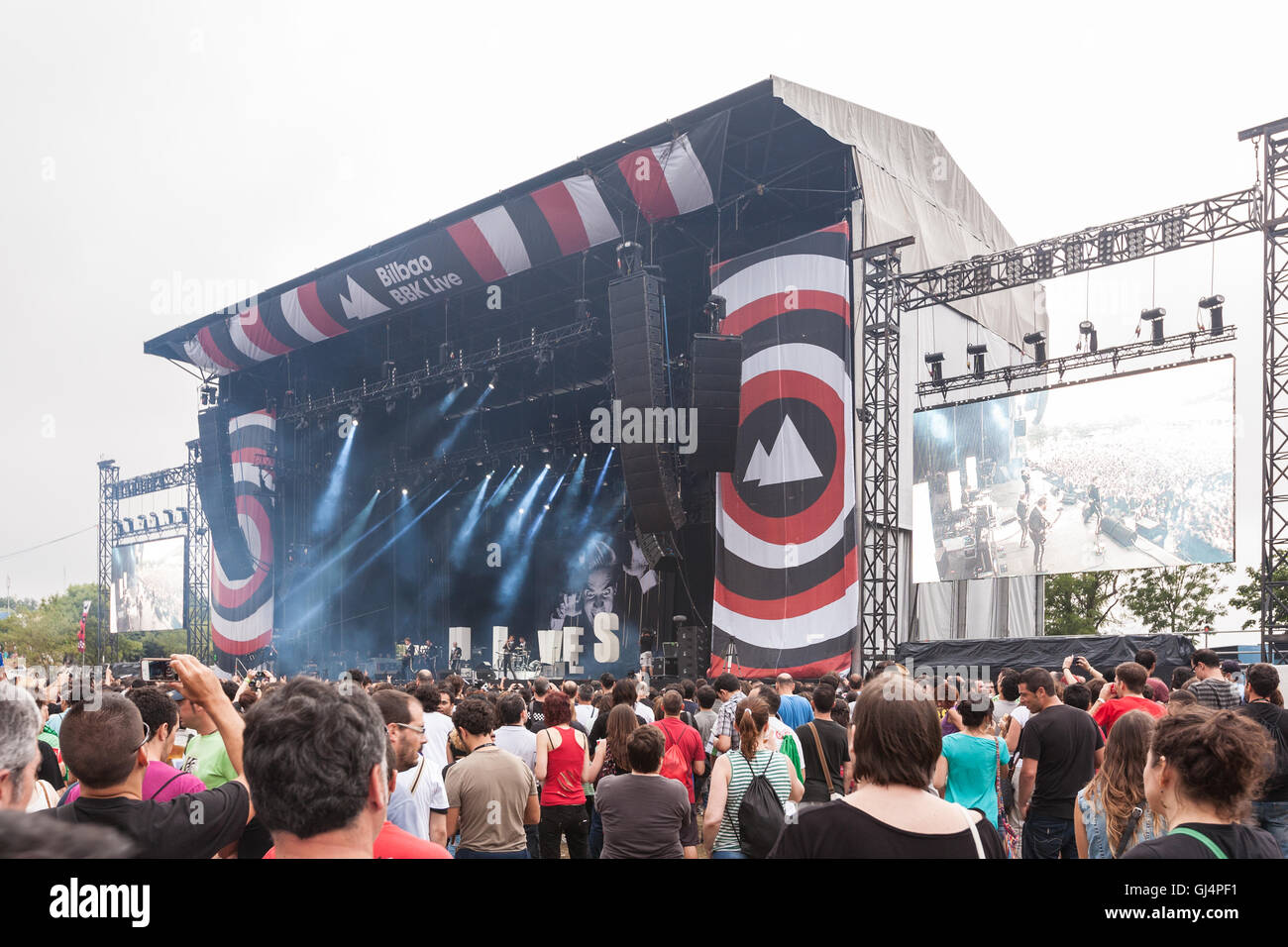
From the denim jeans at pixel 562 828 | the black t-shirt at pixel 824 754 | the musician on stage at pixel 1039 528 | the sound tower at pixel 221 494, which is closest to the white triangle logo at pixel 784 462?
the musician on stage at pixel 1039 528

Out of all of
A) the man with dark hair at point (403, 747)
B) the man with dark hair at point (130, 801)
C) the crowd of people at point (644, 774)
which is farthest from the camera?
the man with dark hair at point (403, 747)

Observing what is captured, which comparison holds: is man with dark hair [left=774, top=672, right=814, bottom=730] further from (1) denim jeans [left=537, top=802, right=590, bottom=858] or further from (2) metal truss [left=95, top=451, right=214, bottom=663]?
(2) metal truss [left=95, top=451, right=214, bottom=663]

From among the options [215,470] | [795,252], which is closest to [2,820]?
[795,252]

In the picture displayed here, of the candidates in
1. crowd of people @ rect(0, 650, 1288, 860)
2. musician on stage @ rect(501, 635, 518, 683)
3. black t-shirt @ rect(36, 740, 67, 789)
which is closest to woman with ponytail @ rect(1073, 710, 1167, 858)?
crowd of people @ rect(0, 650, 1288, 860)

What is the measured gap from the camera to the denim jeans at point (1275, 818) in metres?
4.52

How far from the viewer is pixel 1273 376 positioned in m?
13.2

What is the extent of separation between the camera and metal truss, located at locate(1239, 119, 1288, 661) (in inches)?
509

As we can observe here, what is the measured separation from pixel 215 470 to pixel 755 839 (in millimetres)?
25412

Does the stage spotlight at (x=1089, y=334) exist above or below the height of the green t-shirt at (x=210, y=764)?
above

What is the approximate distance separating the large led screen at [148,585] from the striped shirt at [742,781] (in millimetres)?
32164

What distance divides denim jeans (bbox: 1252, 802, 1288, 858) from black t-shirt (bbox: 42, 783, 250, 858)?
14.1 ft

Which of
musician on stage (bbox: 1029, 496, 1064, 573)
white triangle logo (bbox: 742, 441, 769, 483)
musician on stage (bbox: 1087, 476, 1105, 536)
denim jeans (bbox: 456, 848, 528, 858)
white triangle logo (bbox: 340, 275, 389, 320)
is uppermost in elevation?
white triangle logo (bbox: 340, 275, 389, 320)

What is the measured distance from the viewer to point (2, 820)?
3.54 ft

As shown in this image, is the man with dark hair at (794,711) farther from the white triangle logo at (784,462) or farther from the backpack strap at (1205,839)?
the white triangle logo at (784,462)
